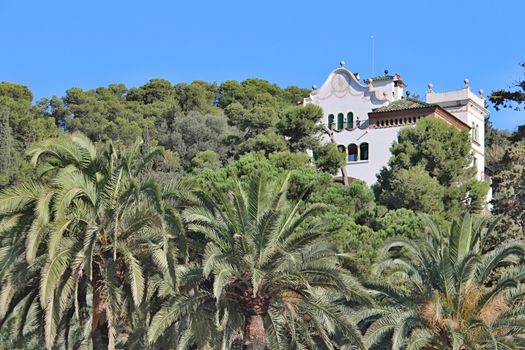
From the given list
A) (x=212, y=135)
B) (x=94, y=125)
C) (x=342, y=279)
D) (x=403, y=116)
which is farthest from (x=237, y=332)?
(x=94, y=125)

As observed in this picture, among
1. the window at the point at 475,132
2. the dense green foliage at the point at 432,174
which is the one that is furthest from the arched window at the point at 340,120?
the window at the point at 475,132

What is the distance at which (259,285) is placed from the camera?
2069 centimetres

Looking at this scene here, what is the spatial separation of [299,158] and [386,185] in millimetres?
5135

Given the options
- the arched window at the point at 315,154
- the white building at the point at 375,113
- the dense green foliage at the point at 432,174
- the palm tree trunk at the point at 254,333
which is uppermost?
the white building at the point at 375,113

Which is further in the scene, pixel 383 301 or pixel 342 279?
pixel 383 301

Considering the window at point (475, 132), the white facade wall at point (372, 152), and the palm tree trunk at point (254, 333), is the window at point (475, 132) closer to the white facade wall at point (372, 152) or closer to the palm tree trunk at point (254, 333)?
the white facade wall at point (372, 152)

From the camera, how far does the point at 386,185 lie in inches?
1791

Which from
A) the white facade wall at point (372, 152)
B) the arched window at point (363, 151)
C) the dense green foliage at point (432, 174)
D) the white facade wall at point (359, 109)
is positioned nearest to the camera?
the dense green foliage at point (432, 174)

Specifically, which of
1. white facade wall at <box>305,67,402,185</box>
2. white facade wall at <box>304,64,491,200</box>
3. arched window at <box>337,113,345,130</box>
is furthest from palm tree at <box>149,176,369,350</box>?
arched window at <box>337,113,345,130</box>

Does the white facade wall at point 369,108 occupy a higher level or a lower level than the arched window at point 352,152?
higher

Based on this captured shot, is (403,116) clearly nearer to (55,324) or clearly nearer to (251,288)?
(251,288)

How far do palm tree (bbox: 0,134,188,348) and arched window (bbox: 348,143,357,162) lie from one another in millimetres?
35013

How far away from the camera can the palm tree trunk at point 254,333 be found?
21.1 m

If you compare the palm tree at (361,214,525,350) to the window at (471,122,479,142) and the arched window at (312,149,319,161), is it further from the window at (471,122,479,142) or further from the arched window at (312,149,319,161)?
the window at (471,122,479,142)
